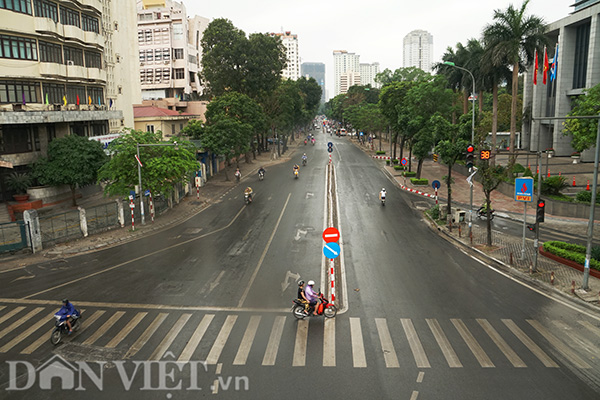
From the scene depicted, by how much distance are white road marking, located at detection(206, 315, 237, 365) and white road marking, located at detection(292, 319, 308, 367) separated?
2394mm

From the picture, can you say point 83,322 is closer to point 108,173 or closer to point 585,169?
point 108,173

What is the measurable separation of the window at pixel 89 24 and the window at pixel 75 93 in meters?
5.98

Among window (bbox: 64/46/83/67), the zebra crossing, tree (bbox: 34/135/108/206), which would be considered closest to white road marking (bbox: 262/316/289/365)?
the zebra crossing

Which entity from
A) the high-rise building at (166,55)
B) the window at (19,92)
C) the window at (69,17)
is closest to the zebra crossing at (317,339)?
the window at (19,92)

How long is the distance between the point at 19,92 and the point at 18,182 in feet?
25.2

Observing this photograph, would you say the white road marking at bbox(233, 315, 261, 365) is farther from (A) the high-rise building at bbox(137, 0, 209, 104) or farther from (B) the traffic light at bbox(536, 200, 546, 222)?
(A) the high-rise building at bbox(137, 0, 209, 104)

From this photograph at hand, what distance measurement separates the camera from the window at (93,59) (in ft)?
148

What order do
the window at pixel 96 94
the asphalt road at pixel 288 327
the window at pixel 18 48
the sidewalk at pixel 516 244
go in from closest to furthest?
the asphalt road at pixel 288 327 < the sidewalk at pixel 516 244 < the window at pixel 18 48 < the window at pixel 96 94

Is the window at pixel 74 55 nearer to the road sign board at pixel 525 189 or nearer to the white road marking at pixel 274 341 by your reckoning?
the white road marking at pixel 274 341

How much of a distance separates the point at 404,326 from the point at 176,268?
12.3 m

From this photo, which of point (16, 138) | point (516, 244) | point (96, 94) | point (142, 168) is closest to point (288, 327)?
point (516, 244)

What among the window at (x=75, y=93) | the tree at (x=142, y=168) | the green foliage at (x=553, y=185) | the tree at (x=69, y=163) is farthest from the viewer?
the window at (x=75, y=93)

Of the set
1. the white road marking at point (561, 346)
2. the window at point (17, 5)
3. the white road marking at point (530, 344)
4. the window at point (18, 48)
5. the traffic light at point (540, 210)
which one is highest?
the window at point (17, 5)

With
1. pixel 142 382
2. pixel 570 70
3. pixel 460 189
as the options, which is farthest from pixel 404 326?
pixel 570 70
